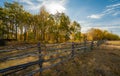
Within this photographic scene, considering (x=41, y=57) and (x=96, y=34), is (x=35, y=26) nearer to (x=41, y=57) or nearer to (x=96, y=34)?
(x=41, y=57)

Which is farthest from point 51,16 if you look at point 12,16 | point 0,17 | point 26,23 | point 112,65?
point 112,65

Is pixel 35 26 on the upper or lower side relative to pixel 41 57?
upper

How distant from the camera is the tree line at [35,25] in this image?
3580 centimetres

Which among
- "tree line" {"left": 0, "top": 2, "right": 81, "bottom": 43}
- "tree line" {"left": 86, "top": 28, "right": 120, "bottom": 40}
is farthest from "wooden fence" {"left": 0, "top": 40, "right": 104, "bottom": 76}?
"tree line" {"left": 86, "top": 28, "right": 120, "bottom": 40}

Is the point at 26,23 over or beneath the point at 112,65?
over

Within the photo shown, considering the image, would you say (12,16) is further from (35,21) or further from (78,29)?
(78,29)

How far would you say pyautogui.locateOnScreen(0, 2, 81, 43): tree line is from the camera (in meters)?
35.8

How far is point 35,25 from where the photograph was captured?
140 ft

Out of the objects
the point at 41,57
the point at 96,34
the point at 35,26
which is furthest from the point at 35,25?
the point at 96,34

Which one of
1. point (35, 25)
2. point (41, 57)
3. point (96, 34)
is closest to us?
point (41, 57)

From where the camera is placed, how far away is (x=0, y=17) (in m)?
34.2

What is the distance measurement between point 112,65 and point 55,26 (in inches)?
1249

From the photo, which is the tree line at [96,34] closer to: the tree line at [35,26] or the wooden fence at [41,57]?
the tree line at [35,26]

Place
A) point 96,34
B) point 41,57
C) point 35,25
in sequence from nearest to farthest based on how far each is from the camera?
point 41,57 < point 35,25 < point 96,34
